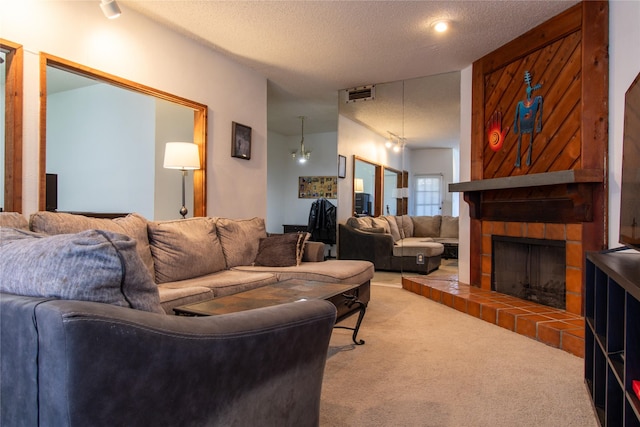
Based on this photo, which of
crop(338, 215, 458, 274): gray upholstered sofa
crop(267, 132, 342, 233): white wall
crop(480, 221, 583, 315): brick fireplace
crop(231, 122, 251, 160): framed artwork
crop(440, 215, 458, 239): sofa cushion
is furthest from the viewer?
crop(267, 132, 342, 233): white wall

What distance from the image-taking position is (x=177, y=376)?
2.78ft

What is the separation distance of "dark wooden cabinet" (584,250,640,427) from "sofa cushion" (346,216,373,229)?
139 inches

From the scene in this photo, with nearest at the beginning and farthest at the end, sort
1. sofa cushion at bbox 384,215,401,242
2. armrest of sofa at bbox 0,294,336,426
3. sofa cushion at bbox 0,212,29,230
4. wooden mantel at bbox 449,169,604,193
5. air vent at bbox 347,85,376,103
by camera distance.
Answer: armrest of sofa at bbox 0,294,336,426 < sofa cushion at bbox 0,212,29,230 < wooden mantel at bbox 449,169,604,193 < air vent at bbox 347,85,376,103 < sofa cushion at bbox 384,215,401,242

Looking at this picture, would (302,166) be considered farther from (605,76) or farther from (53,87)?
(605,76)

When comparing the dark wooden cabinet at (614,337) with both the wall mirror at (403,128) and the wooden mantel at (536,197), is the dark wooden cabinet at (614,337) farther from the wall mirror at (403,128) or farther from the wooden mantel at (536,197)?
the wall mirror at (403,128)

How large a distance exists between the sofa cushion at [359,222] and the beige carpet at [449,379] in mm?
2409

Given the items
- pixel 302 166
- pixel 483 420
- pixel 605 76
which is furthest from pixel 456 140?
pixel 302 166

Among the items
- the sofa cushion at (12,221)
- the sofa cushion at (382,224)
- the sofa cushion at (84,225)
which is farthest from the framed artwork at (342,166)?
the sofa cushion at (12,221)

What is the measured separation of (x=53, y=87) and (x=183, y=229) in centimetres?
364

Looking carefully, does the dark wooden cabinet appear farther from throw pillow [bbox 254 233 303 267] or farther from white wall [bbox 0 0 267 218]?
white wall [bbox 0 0 267 218]

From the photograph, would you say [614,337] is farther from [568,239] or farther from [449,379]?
[568,239]

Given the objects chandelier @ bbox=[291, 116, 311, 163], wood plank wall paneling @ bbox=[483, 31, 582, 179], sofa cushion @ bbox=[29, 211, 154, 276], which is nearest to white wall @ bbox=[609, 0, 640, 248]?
wood plank wall paneling @ bbox=[483, 31, 582, 179]

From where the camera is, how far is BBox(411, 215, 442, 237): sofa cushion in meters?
4.97

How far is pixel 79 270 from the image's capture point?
2.77ft
